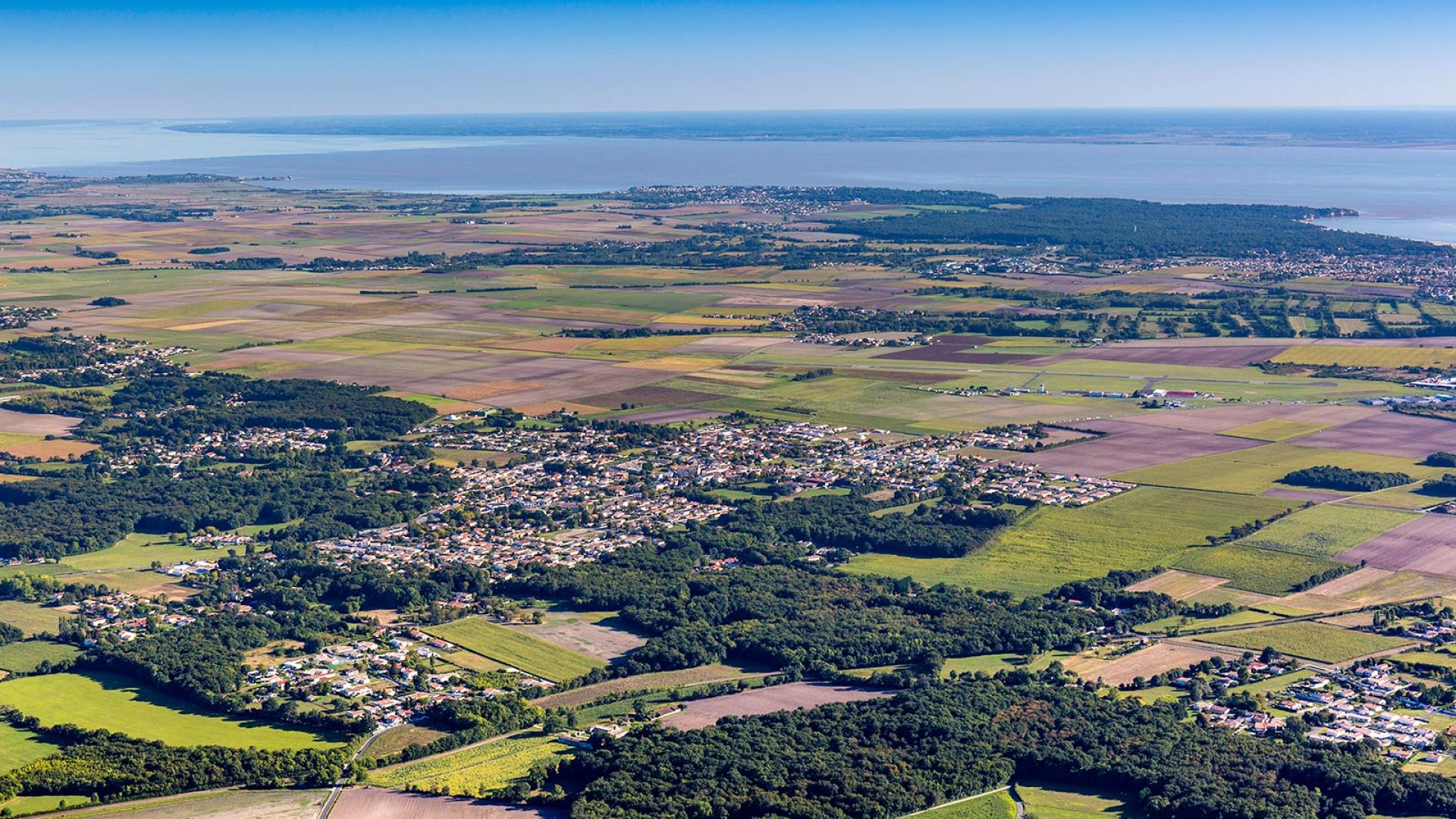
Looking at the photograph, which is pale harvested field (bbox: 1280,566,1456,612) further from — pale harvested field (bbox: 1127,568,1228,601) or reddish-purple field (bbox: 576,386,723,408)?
reddish-purple field (bbox: 576,386,723,408)

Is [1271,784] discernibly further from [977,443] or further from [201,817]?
[977,443]

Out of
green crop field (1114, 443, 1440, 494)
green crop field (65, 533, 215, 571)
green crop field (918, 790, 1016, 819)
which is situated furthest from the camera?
green crop field (1114, 443, 1440, 494)

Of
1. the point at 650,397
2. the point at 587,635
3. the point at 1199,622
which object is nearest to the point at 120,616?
the point at 587,635

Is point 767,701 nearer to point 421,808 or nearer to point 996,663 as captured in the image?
point 996,663

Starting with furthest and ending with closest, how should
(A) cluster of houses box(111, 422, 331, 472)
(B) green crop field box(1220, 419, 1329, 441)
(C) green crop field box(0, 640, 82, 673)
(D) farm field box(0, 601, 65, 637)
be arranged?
(B) green crop field box(1220, 419, 1329, 441), (A) cluster of houses box(111, 422, 331, 472), (D) farm field box(0, 601, 65, 637), (C) green crop field box(0, 640, 82, 673)

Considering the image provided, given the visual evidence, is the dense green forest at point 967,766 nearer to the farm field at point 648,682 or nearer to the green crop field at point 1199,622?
the farm field at point 648,682

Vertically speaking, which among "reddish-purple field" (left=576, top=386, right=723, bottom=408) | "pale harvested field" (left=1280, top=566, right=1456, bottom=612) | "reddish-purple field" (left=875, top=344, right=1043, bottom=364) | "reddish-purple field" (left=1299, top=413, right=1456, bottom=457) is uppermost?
"reddish-purple field" (left=875, top=344, right=1043, bottom=364)

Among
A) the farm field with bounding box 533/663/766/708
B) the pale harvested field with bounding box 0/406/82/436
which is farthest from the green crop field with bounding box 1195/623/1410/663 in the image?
the pale harvested field with bounding box 0/406/82/436
